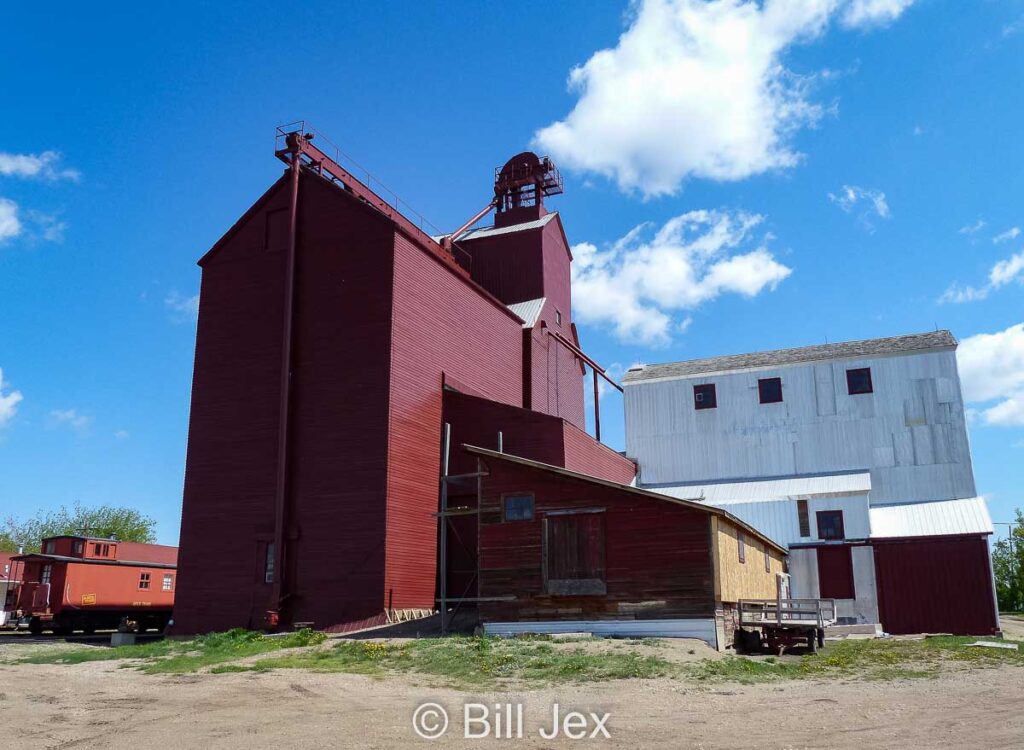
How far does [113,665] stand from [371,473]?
958 cm

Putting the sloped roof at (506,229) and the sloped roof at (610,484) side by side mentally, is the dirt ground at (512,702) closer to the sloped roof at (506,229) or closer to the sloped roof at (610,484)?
the sloped roof at (610,484)

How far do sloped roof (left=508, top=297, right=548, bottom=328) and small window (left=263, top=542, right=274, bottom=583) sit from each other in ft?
54.6

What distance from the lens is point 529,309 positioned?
4353 centimetres

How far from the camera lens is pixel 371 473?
2961cm

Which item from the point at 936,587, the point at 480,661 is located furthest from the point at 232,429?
the point at 936,587

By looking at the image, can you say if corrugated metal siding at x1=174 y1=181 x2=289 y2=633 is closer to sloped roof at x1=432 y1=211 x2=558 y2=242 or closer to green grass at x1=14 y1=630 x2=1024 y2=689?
green grass at x1=14 y1=630 x2=1024 y2=689

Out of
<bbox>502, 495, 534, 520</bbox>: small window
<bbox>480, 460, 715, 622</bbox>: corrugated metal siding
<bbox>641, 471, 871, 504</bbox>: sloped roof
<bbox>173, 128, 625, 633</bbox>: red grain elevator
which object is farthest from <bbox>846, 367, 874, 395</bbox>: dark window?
<bbox>502, 495, 534, 520</bbox>: small window

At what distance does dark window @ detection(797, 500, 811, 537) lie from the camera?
3785 centimetres

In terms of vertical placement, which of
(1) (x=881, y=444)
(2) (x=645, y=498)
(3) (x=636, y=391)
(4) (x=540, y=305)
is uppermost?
(4) (x=540, y=305)

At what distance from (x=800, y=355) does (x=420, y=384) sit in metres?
22.1

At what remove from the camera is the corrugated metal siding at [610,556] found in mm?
23578

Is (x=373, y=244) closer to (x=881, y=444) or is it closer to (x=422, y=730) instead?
(x=422, y=730)

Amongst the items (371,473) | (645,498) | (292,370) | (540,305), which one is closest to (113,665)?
(371,473)

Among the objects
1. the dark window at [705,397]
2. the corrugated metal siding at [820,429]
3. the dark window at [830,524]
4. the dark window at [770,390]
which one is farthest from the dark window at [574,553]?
the dark window at [770,390]
